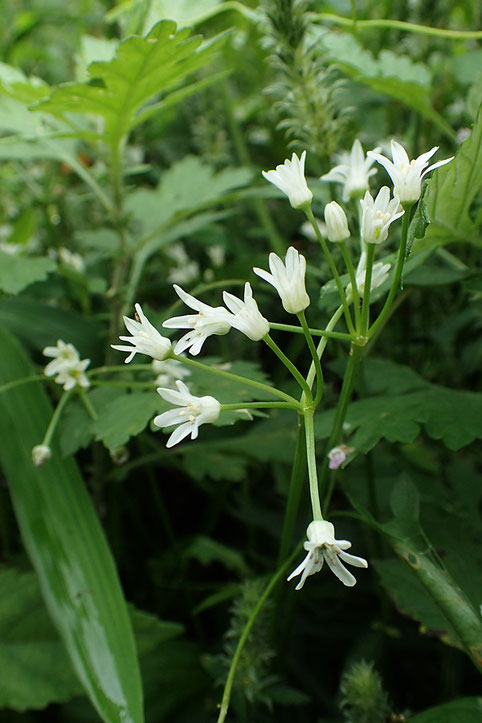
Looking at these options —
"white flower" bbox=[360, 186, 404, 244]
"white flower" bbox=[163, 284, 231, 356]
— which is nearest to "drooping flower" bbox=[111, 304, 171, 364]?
"white flower" bbox=[163, 284, 231, 356]

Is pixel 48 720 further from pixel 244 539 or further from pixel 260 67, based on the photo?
pixel 260 67

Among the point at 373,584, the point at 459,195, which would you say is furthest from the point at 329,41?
the point at 373,584

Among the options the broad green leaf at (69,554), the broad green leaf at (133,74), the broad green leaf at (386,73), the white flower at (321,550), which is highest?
the broad green leaf at (133,74)

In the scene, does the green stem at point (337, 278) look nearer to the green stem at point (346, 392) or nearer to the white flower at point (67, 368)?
the green stem at point (346, 392)

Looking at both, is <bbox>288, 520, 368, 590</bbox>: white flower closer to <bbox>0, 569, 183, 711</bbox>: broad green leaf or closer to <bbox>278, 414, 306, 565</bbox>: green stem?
<bbox>278, 414, 306, 565</bbox>: green stem

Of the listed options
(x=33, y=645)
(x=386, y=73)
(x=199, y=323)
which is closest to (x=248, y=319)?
(x=199, y=323)

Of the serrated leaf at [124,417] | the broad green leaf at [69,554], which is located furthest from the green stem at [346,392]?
the broad green leaf at [69,554]

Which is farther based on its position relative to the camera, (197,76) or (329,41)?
(197,76)
